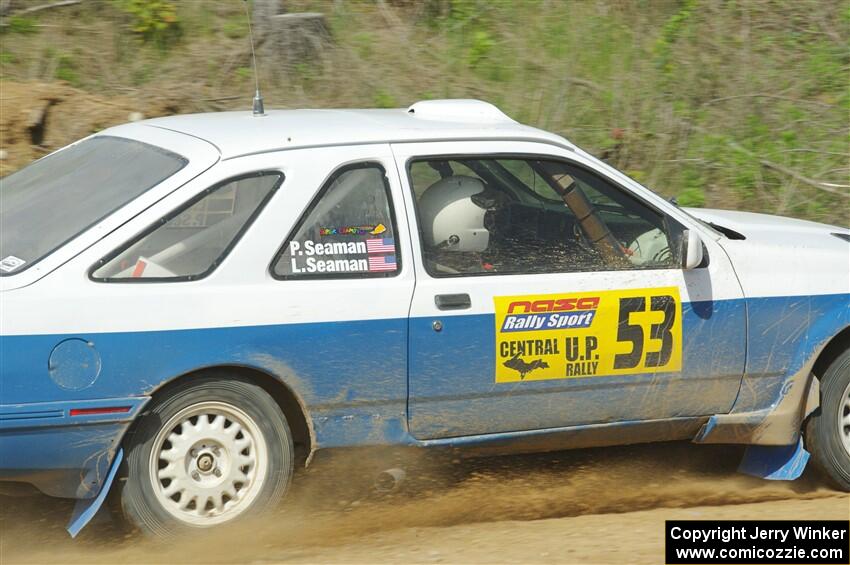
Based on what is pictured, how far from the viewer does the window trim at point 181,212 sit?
4082 mm

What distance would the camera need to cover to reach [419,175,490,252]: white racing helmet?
4.65 meters

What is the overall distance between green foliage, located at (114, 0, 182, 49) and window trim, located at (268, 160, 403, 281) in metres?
5.66

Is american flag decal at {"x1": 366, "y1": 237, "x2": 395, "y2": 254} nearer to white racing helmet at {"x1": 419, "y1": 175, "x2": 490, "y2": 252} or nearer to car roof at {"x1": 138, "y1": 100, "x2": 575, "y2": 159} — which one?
white racing helmet at {"x1": 419, "y1": 175, "x2": 490, "y2": 252}

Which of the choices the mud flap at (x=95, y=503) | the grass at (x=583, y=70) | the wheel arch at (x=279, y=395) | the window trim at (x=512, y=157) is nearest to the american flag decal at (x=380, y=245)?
the window trim at (x=512, y=157)

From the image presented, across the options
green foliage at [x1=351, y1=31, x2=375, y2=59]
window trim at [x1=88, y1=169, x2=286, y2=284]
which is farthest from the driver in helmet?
green foliage at [x1=351, y1=31, x2=375, y2=59]

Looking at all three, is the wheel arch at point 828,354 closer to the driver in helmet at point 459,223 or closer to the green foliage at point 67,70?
the driver in helmet at point 459,223

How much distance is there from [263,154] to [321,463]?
128 cm

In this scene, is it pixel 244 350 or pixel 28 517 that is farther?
pixel 28 517

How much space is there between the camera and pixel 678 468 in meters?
5.72

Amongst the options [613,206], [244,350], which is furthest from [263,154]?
[613,206]

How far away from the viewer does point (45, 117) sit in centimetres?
769

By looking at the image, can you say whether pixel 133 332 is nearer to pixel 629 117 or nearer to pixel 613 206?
pixel 613 206

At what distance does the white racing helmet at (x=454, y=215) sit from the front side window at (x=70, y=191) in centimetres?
103

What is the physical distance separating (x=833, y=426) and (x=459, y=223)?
6.87ft
